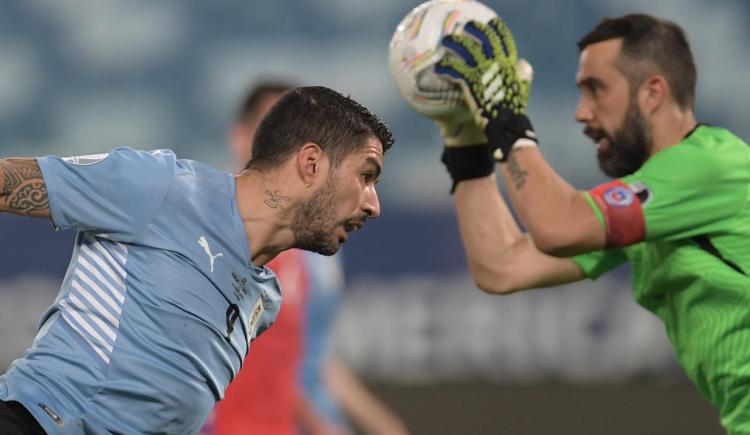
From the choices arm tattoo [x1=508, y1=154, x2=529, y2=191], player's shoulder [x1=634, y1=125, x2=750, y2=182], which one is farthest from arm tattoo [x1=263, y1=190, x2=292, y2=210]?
player's shoulder [x1=634, y1=125, x2=750, y2=182]

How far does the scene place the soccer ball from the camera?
3.74 meters

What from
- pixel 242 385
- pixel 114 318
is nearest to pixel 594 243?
pixel 114 318

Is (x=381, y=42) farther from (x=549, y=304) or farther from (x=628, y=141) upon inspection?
(x=628, y=141)

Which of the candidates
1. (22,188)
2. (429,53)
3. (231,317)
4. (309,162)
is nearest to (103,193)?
(22,188)

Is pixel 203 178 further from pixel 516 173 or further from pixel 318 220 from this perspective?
pixel 516 173

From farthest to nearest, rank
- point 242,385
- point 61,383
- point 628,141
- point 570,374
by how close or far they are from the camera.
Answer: point 570,374 < point 242,385 < point 628,141 < point 61,383

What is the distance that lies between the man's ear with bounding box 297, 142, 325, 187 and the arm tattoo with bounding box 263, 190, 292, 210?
0.25 feet

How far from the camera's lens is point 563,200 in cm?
366

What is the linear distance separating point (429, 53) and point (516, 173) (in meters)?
0.46

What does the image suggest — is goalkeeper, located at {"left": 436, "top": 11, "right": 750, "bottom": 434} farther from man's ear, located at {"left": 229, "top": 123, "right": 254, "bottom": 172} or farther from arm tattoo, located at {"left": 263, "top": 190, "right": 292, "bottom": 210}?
man's ear, located at {"left": 229, "top": 123, "right": 254, "bottom": 172}

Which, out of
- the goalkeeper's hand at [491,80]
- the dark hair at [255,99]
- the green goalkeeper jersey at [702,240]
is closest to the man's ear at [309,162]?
the goalkeeper's hand at [491,80]

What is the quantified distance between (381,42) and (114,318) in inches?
160

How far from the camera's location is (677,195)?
372 cm

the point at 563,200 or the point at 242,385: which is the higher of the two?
the point at 563,200
